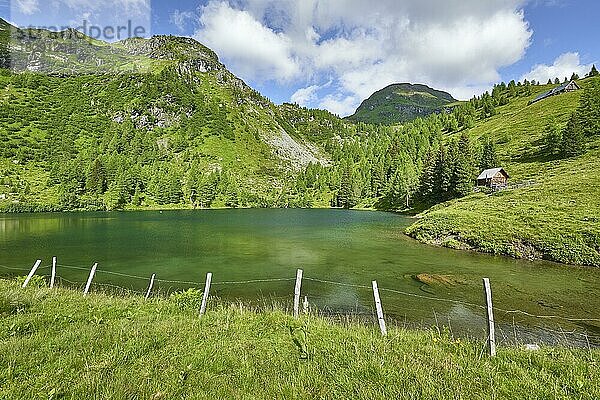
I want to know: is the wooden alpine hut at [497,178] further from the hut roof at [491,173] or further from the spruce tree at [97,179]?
the spruce tree at [97,179]

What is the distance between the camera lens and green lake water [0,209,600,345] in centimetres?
1981

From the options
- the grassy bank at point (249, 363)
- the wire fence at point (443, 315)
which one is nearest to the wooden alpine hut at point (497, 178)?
A: the wire fence at point (443, 315)

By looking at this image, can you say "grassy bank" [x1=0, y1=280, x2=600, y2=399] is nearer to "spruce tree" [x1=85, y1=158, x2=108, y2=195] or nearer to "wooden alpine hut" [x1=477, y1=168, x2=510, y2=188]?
"wooden alpine hut" [x1=477, y1=168, x2=510, y2=188]

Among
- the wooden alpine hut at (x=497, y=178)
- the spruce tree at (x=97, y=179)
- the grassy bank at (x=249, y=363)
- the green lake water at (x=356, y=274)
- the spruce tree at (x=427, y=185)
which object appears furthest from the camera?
the spruce tree at (x=97, y=179)

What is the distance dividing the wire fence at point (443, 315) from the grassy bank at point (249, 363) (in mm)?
4538

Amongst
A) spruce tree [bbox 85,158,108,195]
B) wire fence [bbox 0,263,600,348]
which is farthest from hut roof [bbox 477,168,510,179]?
spruce tree [bbox 85,158,108,195]

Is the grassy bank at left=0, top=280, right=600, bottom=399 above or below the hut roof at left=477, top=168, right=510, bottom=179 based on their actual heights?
below

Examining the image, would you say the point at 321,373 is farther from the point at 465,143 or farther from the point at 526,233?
the point at 465,143

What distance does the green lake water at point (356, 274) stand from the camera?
780 inches

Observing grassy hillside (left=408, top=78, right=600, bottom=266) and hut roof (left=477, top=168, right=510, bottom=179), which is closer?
grassy hillside (left=408, top=78, right=600, bottom=266)

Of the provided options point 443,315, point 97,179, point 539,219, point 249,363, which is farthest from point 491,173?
point 97,179

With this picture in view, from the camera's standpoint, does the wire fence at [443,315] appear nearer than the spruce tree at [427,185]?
Yes

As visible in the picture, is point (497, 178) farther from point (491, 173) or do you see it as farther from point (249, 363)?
point (249, 363)

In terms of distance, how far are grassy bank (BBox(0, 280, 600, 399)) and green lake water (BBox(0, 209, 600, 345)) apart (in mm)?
8788
